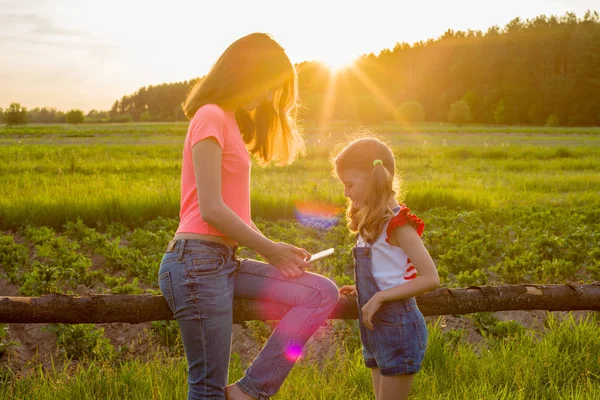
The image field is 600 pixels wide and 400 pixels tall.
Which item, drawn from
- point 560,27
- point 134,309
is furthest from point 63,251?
point 560,27

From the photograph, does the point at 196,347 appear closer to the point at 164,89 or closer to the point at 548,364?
the point at 548,364

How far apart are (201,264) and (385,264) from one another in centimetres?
92

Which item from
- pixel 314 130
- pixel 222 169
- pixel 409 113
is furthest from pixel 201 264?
pixel 409 113

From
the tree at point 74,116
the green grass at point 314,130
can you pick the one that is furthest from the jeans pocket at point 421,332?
the tree at point 74,116

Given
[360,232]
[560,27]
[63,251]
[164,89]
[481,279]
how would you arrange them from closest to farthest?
[360,232]
[481,279]
[63,251]
[560,27]
[164,89]

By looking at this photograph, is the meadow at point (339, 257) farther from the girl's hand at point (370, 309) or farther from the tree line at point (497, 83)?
the tree line at point (497, 83)

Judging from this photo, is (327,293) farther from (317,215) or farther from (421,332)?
(317,215)

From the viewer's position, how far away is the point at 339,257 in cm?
721

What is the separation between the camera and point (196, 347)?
2.62 metres

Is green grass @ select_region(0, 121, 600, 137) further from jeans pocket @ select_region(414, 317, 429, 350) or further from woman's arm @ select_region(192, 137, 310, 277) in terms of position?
woman's arm @ select_region(192, 137, 310, 277)

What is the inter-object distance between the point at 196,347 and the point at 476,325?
3.54 m

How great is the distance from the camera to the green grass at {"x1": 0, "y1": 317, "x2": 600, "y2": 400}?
11.1 feet

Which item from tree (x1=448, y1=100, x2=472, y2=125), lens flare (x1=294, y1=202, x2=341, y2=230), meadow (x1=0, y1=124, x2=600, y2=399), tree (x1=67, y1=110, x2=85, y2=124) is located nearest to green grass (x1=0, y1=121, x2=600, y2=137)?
tree (x1=448, y1=100, x2=472, y2=125)

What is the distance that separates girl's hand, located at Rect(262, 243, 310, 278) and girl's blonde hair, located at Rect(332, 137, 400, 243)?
0.34 m
